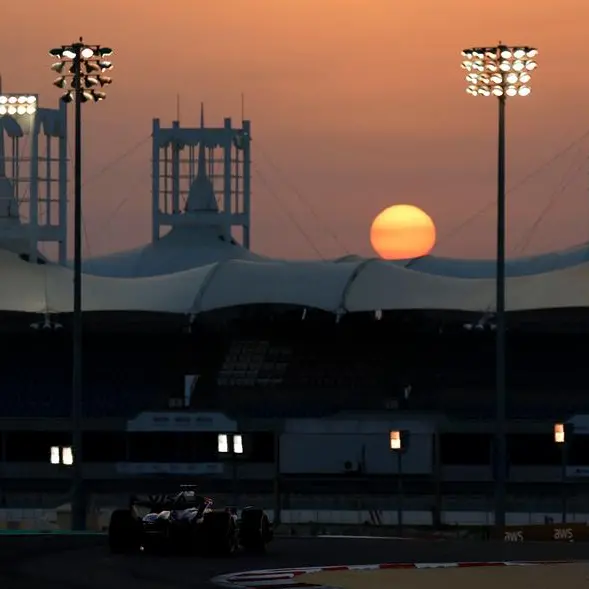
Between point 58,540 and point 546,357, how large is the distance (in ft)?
209

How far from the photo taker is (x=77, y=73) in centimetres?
6144

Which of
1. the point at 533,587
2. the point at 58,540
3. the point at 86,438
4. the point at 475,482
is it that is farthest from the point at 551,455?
the point at 533,587

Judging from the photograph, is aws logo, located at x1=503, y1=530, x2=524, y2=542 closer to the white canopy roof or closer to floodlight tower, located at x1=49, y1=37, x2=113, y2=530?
floodlight tower, located at x1=49, y1=37, x2=113, y2=530

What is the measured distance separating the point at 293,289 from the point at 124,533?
222 feet

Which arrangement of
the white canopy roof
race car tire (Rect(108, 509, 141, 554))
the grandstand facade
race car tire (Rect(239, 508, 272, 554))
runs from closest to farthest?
race car tire (Rect(108, 509, 141, 554)) < race car tire (Rect(239, 508, 272, 554)) < the grandstand facade < the white canopy roof

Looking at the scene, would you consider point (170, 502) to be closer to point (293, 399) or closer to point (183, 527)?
point (183, 527)

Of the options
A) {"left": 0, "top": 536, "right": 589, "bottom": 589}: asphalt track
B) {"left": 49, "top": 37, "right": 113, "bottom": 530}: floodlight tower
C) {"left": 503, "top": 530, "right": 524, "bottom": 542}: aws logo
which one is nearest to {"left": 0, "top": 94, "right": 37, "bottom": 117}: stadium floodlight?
{"left": 49, "top": 37, "right": 113, "bottom": 530}: floodlight tower

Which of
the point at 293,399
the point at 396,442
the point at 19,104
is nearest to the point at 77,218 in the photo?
the point at 396,442

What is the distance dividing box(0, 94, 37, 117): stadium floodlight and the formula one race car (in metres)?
80.0

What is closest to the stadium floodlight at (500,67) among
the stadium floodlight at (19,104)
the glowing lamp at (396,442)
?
the glowing lamp at (396,442)

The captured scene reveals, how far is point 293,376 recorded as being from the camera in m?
105

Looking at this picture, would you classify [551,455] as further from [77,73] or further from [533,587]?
[533,587]

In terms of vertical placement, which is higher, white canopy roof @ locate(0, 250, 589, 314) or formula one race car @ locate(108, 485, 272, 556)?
white canopy roof @ locate(0, 250, 589, 314)

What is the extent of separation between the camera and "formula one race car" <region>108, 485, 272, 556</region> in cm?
3584
